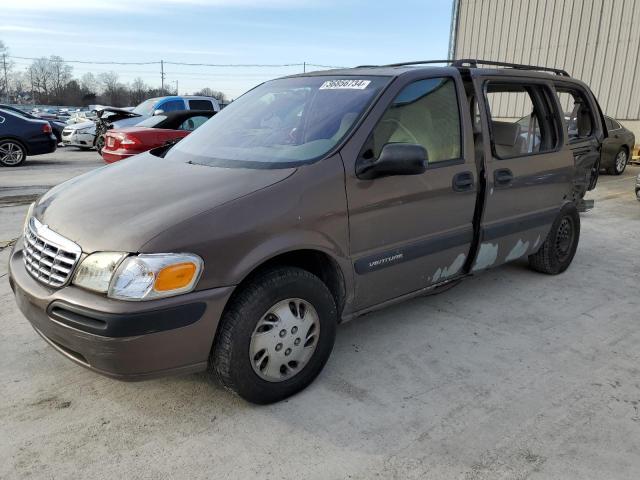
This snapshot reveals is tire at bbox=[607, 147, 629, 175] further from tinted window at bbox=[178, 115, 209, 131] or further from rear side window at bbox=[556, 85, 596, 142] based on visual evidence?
tinted window at bbox=[178, 115, 209, 131]

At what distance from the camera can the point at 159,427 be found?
248cm

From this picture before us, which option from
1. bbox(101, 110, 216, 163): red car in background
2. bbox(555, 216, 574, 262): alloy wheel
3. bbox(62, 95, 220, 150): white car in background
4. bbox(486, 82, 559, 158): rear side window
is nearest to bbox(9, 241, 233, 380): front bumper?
bbox(486, 82, 559, 158): rear side window

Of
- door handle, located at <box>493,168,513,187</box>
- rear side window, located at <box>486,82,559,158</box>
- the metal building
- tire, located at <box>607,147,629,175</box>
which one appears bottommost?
tire, located at <box>607,147,629,175</box>

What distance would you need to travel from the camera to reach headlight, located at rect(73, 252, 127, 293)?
7.27ft

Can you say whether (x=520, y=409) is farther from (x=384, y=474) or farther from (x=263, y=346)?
(x=263, y=346)

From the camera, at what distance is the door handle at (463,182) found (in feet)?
11.1

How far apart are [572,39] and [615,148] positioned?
5958 mm

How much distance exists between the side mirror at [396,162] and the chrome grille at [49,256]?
58.0 inches

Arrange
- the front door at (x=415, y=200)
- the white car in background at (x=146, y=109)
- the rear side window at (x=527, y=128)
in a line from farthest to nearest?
the white car in background at (x=146, y=109), the rear side window at (x=527, y=128), the front door at (x=415, y=200)

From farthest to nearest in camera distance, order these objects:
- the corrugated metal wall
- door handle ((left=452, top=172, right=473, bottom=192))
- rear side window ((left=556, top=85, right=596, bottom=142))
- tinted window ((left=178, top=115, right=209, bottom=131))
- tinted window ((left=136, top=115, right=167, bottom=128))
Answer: the corrugated metal wall → tinted window ((left=178, top=115, right=209, bottom=131)) → tinted window ((left=136, top=115, right=167, bottom=128)) → rear side window ((left=556, top=85, right=596, bottom=142)) → door handle ((left=452, top=172, right=473, bottom=192))

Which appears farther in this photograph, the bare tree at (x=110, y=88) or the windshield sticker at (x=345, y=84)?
the bare tree at (x=110, y=88)

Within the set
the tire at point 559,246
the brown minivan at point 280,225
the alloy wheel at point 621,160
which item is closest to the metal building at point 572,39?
the alloy wheel at point 621,160

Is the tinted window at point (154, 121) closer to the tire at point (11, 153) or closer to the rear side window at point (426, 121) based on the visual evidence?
the tire at point (11, 153)

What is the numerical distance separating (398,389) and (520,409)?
2.03ft
